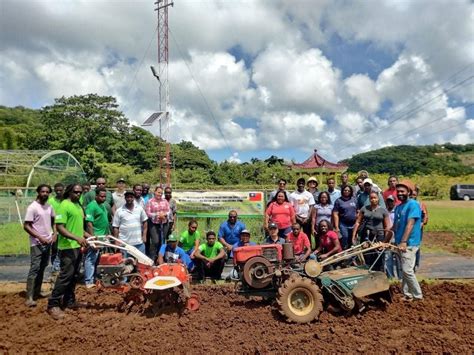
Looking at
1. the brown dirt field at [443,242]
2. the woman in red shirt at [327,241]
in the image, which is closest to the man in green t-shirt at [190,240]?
the woman in red shirt at [327,241]

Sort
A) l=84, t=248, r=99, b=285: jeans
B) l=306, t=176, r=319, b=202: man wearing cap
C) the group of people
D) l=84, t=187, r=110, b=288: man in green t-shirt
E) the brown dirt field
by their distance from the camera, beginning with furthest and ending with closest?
1. the brown dirt field
2. l=306, t=176, r=319, b=202: man wearing cap
3. l=84, t=248, r=99, b=285: jeans
4. l=84, t=187, r=110, b=288: man in green t-shirt
5. the group of people

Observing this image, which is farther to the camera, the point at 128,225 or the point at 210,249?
the point at 210,249

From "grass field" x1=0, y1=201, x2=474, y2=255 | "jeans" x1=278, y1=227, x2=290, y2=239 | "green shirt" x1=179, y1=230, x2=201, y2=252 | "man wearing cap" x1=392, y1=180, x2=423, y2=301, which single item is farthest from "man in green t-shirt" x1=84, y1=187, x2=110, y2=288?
"man wearing cap" x1=392, y1=180, x2=423, y2=301

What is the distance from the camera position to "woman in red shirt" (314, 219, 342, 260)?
6.51m

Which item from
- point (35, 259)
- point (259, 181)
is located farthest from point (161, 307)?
point (259, 181)

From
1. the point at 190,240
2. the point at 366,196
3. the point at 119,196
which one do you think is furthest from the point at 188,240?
the point at 366,196

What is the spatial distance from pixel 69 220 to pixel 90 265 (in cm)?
154

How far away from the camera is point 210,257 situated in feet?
23.5

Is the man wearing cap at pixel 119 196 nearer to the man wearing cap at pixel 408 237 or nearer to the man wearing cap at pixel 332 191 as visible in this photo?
the man wearing cap at pixel 332 191

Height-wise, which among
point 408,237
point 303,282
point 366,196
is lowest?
point 303,282

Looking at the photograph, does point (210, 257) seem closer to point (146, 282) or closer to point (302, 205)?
point (146, 282)

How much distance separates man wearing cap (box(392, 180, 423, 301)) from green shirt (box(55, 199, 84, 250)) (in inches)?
193

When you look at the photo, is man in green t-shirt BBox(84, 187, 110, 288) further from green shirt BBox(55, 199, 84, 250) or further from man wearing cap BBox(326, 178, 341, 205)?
man wearing cap BBox(326, 178, 341, 205)

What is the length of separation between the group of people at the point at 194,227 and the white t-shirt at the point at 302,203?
2 centimetres
